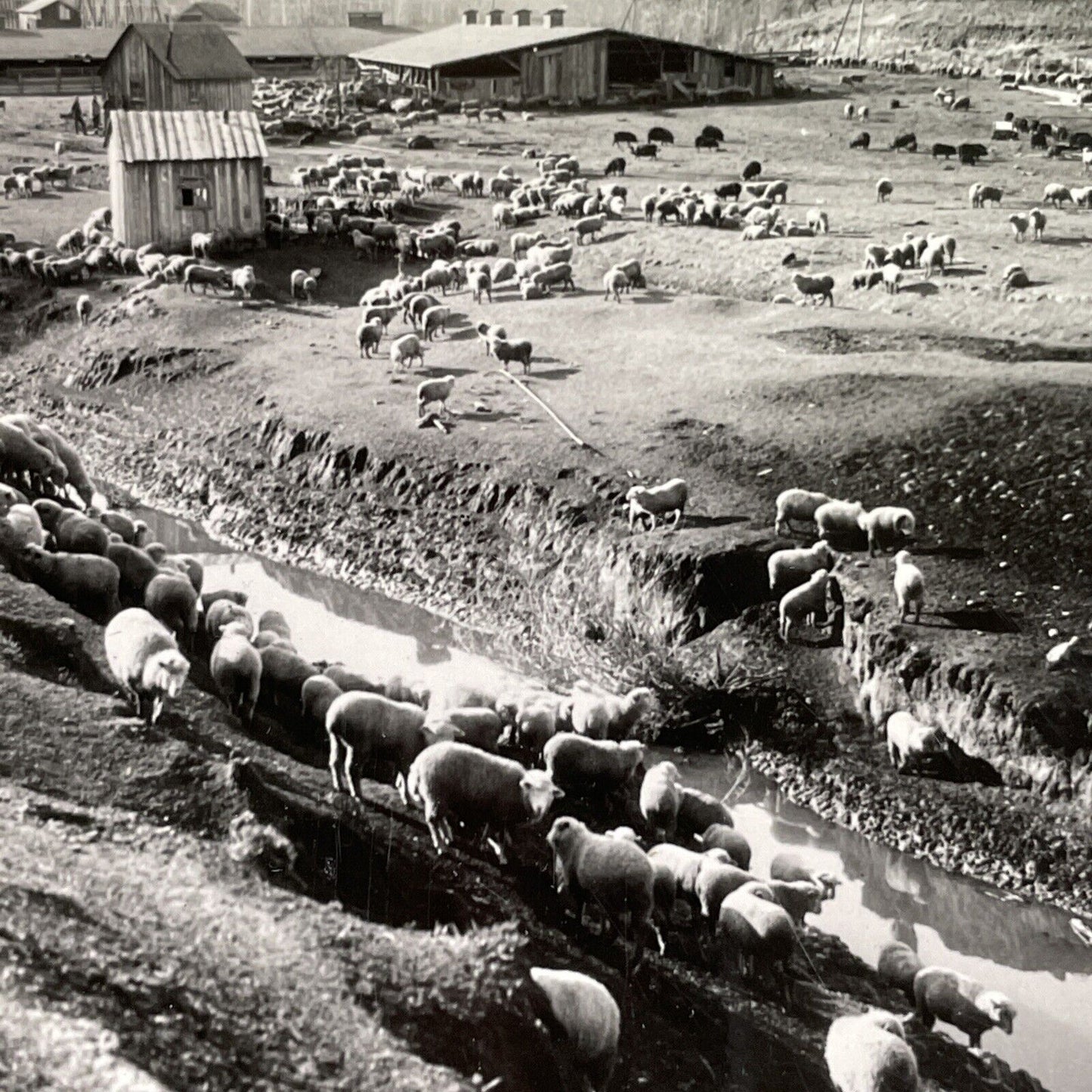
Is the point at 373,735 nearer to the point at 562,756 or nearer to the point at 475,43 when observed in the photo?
the point at 562,756

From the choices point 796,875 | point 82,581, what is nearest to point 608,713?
point 796,875

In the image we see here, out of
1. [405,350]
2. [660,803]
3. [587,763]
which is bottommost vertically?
[660,803]

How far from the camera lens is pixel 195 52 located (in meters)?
42.8

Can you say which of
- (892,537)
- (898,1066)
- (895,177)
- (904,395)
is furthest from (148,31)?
(898,1066)

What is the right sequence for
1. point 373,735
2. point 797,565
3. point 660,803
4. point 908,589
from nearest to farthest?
1. point 373,735
2. point 660,803
3. point 908,589
4. point 797,565

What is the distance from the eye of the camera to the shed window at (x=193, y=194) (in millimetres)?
29109

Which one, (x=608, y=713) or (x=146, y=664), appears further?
(x=608, y=713)

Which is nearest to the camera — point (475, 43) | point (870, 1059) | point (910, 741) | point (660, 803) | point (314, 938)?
point (314, 938)

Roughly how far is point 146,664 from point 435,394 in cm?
937

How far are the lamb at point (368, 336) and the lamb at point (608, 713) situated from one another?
36.5 feet

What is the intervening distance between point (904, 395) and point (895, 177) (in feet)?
64.8

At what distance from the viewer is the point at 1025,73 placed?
193 feet

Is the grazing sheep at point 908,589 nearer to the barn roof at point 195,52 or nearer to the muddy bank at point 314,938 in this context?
the muddy bank at point 314,938

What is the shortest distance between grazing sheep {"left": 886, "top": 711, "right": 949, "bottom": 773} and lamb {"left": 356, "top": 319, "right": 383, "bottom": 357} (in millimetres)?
12497
